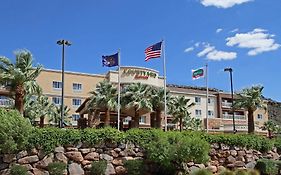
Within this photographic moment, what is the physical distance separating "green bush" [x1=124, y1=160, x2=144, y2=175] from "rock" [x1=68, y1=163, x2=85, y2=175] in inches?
108

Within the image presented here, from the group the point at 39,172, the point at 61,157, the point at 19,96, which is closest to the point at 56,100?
the point at 19,96

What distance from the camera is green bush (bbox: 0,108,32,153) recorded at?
21344 mm

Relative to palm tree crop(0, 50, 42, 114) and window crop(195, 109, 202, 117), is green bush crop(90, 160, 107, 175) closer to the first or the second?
palm tree crop(0, 50, 42, 114)

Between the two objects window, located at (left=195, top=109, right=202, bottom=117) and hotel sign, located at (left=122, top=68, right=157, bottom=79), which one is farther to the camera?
window, located at (left=195, top=109, right=202, bottom=117)

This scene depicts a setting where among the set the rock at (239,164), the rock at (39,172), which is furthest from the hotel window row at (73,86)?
the rock at (39,172)

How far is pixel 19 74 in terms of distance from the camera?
1396 inches

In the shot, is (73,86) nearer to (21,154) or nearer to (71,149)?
(71,149)

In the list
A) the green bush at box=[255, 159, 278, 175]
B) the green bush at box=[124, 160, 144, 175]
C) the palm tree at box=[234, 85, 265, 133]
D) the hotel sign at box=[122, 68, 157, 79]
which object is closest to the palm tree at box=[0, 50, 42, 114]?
the green bush at box=[124, 160, 144, 175]

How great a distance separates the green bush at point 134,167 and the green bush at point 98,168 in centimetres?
144

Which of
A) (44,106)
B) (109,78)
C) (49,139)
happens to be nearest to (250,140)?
(49,139)

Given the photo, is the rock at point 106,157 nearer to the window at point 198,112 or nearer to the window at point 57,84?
the window at point 57,84

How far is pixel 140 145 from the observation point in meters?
26.9

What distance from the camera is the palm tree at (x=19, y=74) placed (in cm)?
3522

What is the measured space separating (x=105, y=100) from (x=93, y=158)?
72.0 feet
